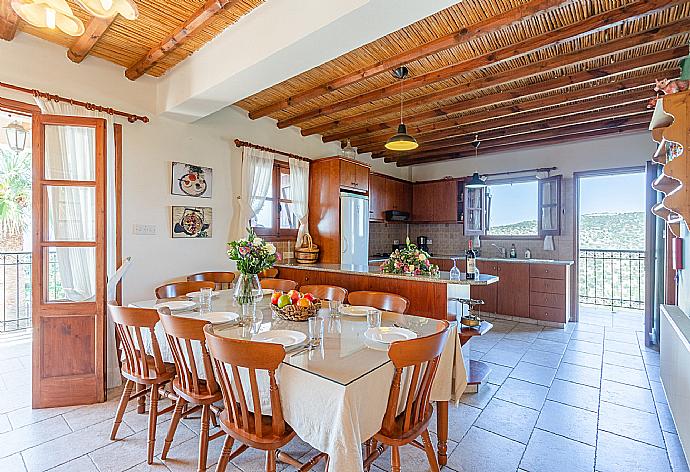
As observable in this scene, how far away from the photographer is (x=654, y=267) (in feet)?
13.6

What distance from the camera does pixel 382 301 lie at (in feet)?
Answer: 8.79

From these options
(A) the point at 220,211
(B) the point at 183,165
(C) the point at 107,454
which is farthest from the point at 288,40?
(C) the point at 107,454

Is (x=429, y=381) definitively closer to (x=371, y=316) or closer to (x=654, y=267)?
(x=371, y=316)

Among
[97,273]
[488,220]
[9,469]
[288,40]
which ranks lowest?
[9,469]

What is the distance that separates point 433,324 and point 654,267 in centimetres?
379

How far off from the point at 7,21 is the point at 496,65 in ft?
12.6

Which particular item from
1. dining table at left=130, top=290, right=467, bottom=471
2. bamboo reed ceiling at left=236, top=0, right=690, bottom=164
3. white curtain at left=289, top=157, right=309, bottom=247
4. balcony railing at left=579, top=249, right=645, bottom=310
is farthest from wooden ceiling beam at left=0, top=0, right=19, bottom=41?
balcony railing at left=579, top=249, right=645, bottom=310

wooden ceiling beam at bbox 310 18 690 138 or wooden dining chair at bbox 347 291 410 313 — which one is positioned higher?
wooden ceiling beam at bbox 310 18 690 138

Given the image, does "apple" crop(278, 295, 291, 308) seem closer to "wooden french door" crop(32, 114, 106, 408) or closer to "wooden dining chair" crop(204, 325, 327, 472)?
"wooden dining chair" crop(204, 325, 327, 472)

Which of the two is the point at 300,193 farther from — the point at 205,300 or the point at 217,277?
the point at 205,300

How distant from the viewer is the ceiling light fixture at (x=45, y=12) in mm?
1663

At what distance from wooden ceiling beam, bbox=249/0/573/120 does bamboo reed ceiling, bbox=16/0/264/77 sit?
112cm

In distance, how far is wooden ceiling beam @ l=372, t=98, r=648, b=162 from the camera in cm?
410

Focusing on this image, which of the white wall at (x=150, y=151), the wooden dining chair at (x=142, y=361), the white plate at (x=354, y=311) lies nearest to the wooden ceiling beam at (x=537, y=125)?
the white wall at (x=150, y=151)
